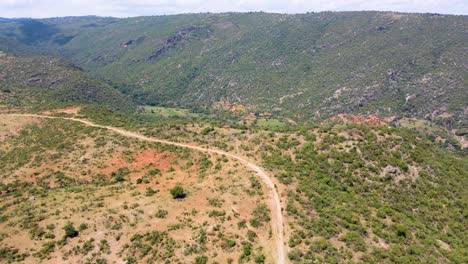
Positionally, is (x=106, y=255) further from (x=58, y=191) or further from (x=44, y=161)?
(x=44, y=161)

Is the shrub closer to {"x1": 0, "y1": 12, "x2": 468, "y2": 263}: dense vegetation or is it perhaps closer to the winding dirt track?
{"x1": 0, "y1": 12, "x2": 468, "y2": 263}: dense vegetation

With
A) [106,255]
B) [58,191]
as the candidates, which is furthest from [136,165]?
[106,255]

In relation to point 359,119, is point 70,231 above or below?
above

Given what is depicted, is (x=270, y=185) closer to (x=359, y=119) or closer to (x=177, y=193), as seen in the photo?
(x=177, y=193)

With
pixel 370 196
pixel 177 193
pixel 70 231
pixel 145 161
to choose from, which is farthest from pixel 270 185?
pixel 70 231

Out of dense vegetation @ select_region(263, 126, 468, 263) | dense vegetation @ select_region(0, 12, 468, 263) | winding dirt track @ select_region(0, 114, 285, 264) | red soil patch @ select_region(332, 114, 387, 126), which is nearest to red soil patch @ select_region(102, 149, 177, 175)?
dense vegetation @ select_region(0, 12, 468, 263)

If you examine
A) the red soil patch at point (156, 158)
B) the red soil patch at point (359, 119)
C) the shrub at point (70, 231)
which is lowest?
the red soil patch at point (359, 119)

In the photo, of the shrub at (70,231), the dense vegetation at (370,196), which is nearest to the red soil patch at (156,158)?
the dense vegetation at (370,196)

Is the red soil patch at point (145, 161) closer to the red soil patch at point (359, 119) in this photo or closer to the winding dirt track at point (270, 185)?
the winding dirt track at point (270, 185)
